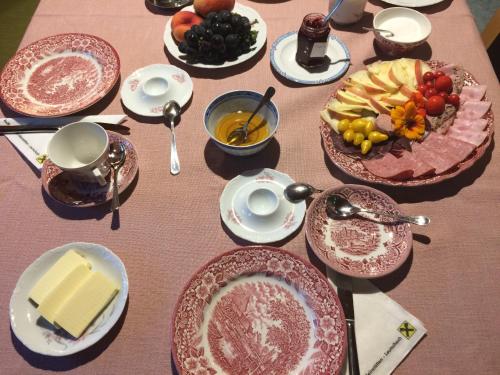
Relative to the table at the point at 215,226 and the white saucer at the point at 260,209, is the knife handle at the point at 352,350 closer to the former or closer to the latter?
the table at the point at 215,226

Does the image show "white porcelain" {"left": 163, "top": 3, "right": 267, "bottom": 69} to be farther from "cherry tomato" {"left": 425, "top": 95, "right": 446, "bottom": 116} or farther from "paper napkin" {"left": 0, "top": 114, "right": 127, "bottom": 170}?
"cherry tomato" {"left": 425, "top": 95, "right": 446, "bottom": 116}

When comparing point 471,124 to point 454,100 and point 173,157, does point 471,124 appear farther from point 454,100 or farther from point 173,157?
point 173,157

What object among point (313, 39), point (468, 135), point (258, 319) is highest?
point (313, 39)

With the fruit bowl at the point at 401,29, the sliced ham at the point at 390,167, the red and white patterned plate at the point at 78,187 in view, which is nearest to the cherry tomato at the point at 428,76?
the fruit bowl at the point at 401,29

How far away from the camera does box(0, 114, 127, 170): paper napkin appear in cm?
94

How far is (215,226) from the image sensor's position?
0.84 m

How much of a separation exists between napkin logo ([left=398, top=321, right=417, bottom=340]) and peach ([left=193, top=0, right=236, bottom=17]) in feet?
3.41

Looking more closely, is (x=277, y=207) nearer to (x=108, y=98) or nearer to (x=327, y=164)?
(x=327, y=164)

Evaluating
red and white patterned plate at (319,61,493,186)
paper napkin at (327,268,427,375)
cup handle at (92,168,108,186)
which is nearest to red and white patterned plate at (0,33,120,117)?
cup handle at (92,168,108,186)

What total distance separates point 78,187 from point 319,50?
0.75 metres

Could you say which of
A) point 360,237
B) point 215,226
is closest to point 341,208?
point 360,237

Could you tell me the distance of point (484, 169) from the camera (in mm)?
890

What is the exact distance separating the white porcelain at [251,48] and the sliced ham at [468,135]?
1.98ft

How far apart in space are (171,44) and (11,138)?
539 mm
